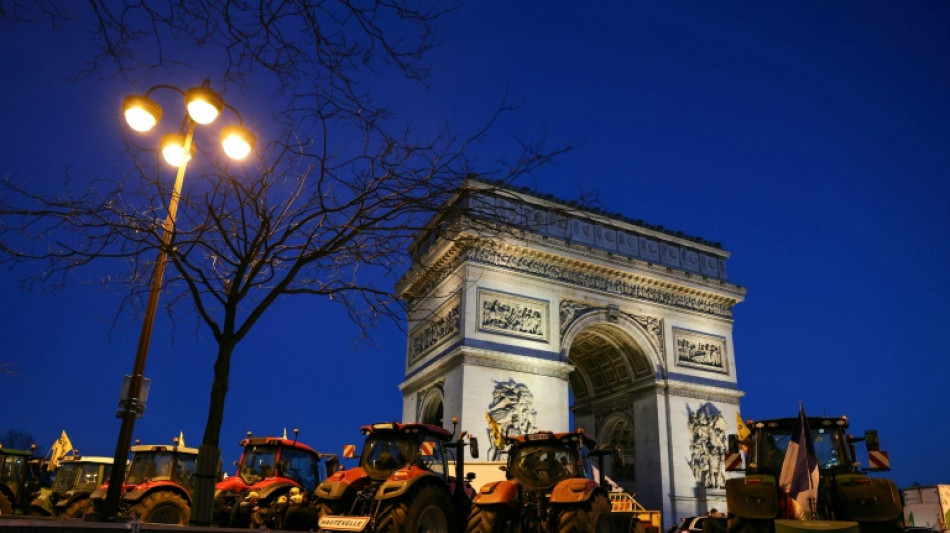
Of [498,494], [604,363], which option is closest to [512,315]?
[604,363]

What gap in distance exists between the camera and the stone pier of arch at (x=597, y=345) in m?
21.3

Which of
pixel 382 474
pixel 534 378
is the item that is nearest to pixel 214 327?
pixel 382 474

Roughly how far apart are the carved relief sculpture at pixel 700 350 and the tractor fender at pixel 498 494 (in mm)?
18311

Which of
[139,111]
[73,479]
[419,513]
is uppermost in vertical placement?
[139,111]

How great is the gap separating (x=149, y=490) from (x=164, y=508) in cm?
33

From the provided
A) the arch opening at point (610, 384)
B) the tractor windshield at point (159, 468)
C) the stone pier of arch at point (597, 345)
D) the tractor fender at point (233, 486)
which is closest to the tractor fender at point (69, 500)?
the tractor windshield at point (159, 468)

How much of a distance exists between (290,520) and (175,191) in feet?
13.6

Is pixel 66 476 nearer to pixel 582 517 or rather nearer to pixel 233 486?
pixel 233 486

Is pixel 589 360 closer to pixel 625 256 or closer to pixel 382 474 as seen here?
pixel 625 256

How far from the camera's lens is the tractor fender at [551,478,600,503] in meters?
7.13

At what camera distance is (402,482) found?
709 cm

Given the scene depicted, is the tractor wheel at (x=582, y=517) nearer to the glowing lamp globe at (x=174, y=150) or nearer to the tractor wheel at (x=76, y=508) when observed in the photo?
the glowing lamp globe at (x=174, y=150)

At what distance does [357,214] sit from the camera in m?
6.19

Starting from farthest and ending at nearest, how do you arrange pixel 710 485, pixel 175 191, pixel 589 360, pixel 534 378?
1. pixel 589 360
2. pixel 710 485
3. pixel 534 378
4. pixel 175 191
